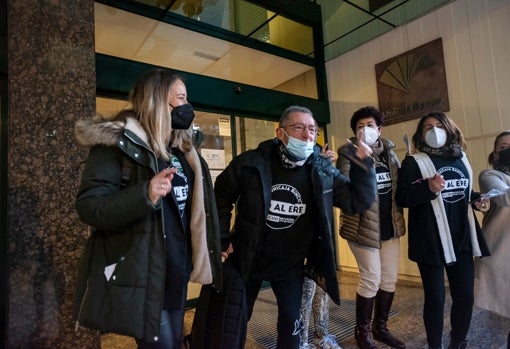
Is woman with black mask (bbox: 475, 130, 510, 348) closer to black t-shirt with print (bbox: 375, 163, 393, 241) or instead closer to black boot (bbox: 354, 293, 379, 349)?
black t-shirt with print (bbox: 375, 163, 393, 241)

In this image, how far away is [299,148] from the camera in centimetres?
199

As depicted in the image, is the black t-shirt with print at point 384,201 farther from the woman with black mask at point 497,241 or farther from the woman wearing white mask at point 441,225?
the woman with black mask at point 497,241

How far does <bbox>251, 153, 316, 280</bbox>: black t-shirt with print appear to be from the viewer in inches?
79.0

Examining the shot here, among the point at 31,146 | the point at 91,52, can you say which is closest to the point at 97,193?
the point at 31,146

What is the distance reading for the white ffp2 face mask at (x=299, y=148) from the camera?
1982 millimetres

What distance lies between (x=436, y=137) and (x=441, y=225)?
64 cm

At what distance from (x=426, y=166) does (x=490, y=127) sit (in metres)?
2.31

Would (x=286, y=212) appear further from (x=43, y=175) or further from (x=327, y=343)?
(x=43, y=175)

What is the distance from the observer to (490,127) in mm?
4043

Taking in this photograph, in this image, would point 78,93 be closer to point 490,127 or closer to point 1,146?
point 1,146

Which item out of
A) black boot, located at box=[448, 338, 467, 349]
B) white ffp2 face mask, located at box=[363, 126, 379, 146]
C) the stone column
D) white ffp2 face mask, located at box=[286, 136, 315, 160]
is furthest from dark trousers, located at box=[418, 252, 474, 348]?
the stone column

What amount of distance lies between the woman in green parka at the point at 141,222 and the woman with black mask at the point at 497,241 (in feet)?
7.45

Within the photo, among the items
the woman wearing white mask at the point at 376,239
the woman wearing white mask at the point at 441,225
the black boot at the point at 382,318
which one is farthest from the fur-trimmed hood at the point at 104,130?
the black boot at the point at 382,318

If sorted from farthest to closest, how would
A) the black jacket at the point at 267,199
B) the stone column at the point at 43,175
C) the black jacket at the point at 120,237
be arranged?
the stone column at the point at 43,175 < the black jacket at the point at 267,199 < the black jacket at the point at 120,237
